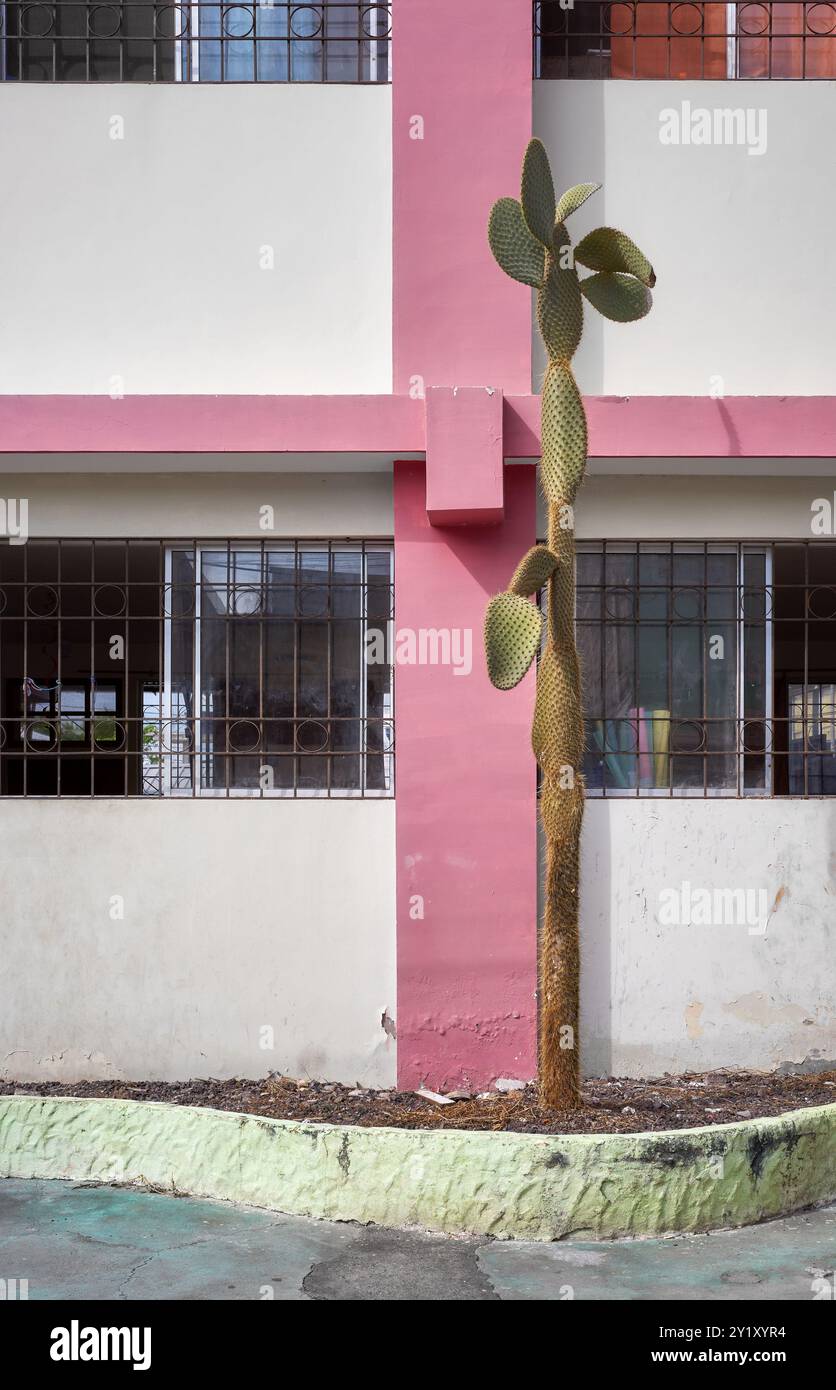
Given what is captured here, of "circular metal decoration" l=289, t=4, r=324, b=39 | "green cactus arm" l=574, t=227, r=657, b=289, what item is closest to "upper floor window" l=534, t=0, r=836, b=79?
"circular metal decoration" l=289, t=4, r=324, b=39

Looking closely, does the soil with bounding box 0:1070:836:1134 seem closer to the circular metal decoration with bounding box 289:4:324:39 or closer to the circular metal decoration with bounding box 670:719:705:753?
the circular metal decoration with bounding box 670:719:705:753

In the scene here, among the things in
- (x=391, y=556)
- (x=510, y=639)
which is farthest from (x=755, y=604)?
(x=510, y=639)

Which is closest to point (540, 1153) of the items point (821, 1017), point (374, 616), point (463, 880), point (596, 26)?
point (463, 880)

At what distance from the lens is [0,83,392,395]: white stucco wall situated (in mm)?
6289

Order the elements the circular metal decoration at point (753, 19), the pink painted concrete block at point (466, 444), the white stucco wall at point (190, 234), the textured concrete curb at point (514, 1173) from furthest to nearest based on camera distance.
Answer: the circular metal decoration at point (753, 19), the white stucco wall at point (190, 234), the pink painted concrete block at point (466, 444), the textured concrete curb at point (514, 1173)

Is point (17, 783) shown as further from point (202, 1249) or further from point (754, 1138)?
point (754, 1138)

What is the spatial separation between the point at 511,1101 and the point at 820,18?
550 cm

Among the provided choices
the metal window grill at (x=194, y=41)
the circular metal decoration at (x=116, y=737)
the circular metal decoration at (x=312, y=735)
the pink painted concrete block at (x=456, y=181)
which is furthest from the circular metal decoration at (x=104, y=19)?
the circular metal decoration at (x=312, y=735)

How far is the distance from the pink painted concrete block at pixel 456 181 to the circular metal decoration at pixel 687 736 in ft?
6.01

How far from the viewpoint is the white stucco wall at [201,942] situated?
20.3 ft

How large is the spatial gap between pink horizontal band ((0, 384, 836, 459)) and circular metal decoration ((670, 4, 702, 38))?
6.86 ft

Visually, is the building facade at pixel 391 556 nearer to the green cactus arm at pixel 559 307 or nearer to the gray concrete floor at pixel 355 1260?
the green cactus arm at pixel 559 307

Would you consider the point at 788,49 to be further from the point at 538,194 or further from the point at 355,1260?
the point at 355,1260

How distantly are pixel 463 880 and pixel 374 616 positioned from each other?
1374mm
